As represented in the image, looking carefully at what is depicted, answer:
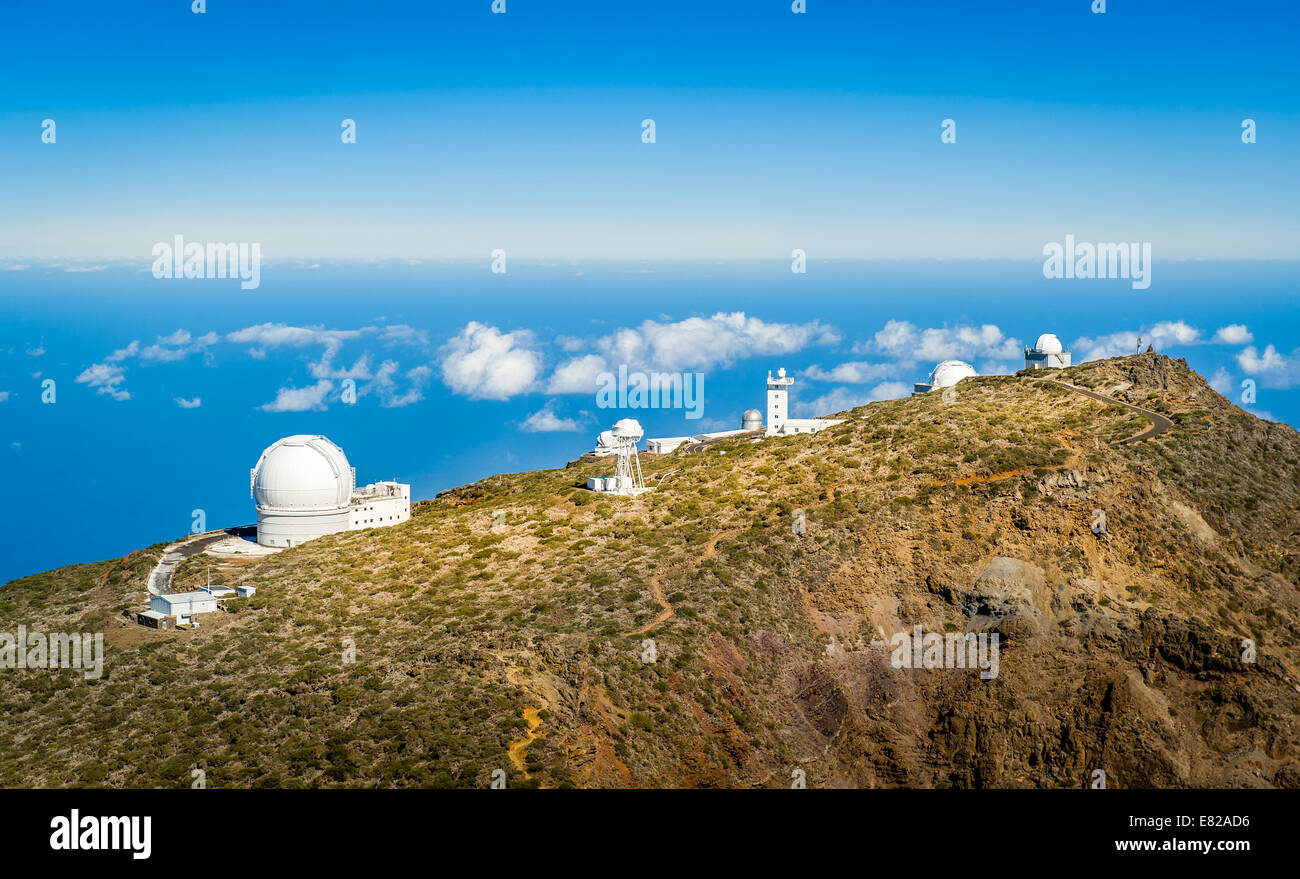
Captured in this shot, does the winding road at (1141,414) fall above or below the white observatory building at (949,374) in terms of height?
below

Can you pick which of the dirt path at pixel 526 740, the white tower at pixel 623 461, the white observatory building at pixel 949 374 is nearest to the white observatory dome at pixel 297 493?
the white tower at pixel 623 461

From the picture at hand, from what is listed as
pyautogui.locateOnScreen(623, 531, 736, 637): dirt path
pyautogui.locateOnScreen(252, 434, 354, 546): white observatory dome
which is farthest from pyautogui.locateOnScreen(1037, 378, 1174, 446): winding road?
pyautogui.locateOnScreen(252, 434, 354, 546): white observatory dome

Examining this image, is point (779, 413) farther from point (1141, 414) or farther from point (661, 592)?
point (661, 592)

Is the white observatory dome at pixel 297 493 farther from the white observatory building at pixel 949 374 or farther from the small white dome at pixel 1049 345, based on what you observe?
the small white dome at pixel 1049 345

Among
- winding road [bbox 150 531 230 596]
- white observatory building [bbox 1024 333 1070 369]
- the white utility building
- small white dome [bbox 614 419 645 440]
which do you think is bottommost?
the white utility building

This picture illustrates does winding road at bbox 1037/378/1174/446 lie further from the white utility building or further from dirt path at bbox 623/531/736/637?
the white utility building

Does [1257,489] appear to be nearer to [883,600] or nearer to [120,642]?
[883,600]
